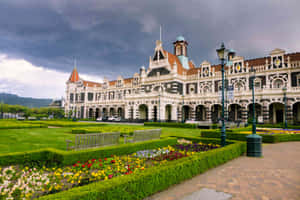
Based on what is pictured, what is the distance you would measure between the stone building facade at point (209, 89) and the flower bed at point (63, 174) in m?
22.6

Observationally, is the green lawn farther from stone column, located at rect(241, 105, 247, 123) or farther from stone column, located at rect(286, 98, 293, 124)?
stone column, located at rect(286, 98, 293, 124)

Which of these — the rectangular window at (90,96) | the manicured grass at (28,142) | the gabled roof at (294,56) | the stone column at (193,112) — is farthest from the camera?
the rectangular window at (90,96)

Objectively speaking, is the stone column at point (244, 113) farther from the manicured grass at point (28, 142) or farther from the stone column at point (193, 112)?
the manicured grass at point (28, 142)

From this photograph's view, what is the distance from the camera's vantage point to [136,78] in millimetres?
61094

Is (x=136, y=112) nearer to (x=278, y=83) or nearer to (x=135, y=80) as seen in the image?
(x=135, y=80)

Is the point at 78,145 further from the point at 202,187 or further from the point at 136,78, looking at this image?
the point at 136,78

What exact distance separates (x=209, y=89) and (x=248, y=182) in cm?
3972

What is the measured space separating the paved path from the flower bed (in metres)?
1.29

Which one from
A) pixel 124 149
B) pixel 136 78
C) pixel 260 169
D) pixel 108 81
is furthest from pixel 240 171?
pixel 108 81

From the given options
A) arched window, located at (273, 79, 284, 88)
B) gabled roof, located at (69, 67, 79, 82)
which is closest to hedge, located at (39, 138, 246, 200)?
arched window, located at (273, 79, 284, 88)

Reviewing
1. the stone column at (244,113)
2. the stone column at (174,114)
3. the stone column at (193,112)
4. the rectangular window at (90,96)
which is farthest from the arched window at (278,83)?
the rectangular window at (90,96)

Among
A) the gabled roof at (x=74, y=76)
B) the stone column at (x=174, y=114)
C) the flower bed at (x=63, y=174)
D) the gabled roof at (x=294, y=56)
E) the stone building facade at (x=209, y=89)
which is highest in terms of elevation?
the gabled roof at (x=74, y=76)

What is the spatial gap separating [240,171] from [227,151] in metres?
1.62

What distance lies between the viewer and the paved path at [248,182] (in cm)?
546
